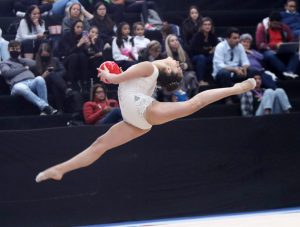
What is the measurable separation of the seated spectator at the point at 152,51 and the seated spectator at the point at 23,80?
140cm

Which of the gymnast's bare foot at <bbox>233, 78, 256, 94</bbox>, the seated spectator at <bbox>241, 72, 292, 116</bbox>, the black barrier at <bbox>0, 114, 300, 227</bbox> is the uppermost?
the gymnast's bare foot at <bbox>233, 78, 256, 94</bbox>

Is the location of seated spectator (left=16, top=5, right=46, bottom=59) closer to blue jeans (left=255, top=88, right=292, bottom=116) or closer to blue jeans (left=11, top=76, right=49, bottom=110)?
blue jeans (left=11, top=76, right=49, bottom=110)

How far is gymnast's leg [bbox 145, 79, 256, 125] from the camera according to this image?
6.54 metres

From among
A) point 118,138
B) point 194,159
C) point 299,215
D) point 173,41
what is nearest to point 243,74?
point 173,41

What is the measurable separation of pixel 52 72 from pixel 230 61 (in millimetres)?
2533

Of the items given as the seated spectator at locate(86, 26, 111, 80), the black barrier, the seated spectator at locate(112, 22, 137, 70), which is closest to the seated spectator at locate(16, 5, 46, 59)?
the seated spectator at locate(86, 26, 111, 80)

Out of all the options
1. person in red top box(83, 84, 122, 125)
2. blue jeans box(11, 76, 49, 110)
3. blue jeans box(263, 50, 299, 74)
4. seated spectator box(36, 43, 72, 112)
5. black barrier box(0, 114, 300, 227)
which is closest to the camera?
black barrier box(0, 114, 300, 227)

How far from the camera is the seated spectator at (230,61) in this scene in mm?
10492

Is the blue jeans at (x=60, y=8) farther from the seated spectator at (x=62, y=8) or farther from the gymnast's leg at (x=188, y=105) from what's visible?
the gymnast's leg at (x=188, y=105)

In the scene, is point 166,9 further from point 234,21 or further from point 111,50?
point 111,50

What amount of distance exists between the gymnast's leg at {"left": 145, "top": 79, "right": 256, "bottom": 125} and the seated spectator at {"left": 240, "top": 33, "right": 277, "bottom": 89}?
13.3ft

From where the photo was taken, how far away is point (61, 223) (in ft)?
29.1

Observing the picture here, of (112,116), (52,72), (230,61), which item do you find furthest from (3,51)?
(230,61)

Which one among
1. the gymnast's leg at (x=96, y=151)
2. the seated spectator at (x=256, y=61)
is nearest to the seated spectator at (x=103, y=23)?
the seated spectator at (x=256, y=61)
